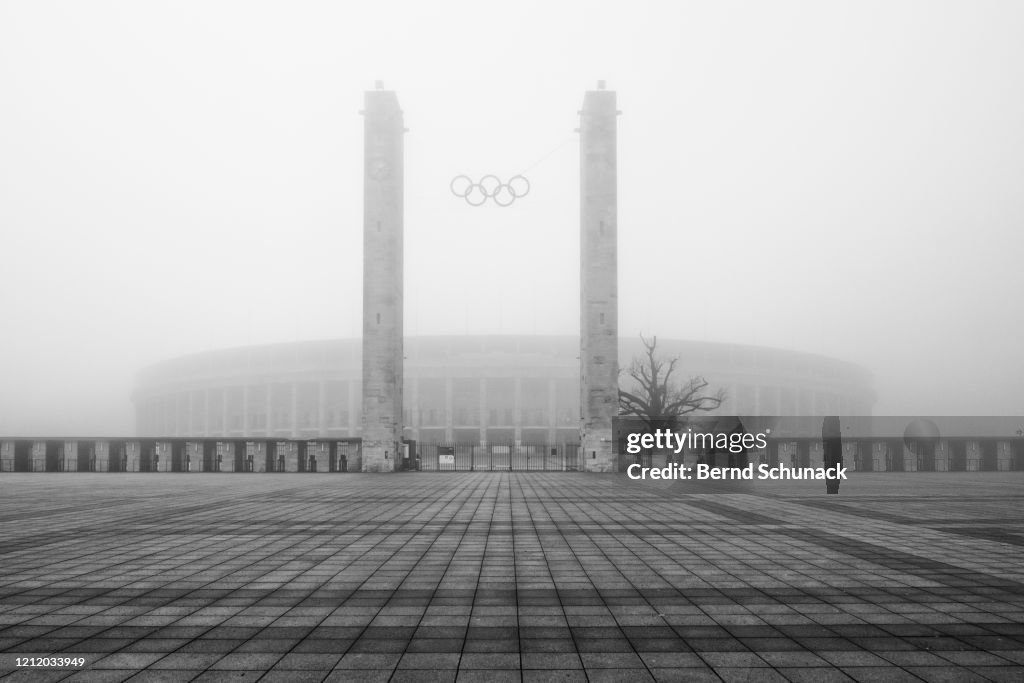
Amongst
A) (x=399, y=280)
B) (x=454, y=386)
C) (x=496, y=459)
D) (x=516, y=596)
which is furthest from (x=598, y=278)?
(x=454, y=386)

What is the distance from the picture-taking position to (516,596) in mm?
7336

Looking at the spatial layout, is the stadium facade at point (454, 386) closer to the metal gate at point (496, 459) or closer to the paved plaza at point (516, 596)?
the metal gate at point (496, 459)

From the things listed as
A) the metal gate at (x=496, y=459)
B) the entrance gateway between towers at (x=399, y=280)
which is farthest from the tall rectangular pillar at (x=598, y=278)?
the metal gate at (x=496, y=459)

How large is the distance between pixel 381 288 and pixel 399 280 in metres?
1.64

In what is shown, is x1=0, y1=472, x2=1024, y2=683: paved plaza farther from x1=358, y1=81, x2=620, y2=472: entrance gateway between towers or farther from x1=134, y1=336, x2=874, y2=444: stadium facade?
x1=134, y1=336, x2=874, y2=444: stadium facade

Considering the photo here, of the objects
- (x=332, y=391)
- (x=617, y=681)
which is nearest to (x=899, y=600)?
(x=617, y=681)

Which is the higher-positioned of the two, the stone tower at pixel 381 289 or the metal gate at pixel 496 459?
the stone tower at pixel 381 289

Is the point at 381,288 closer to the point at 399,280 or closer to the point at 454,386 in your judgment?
the point at 399,280

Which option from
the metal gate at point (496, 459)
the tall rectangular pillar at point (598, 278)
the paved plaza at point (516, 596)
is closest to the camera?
the paved plaza at point (516, 596)

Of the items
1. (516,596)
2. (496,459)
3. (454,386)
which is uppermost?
(454,386)

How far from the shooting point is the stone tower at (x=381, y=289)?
127ft

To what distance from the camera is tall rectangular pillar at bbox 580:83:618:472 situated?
38.8m

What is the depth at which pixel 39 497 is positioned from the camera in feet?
62.2

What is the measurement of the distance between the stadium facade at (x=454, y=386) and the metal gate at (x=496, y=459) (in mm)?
9640
